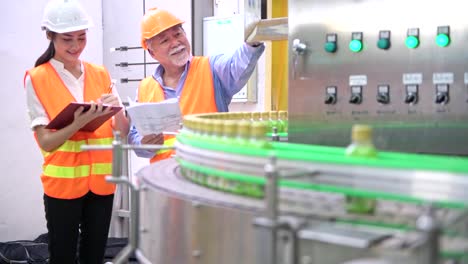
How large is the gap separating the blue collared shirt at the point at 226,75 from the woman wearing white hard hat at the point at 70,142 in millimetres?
191

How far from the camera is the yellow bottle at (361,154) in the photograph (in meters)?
0.83

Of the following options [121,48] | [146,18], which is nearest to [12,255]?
[121,48]

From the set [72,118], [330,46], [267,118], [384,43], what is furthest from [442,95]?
[72,118]

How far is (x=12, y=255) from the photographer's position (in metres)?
3.15

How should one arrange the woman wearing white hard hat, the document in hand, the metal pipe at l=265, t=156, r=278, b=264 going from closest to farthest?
the metal pipe at l=265, t=156, r=278, b=264, the document in hand, the woman wearing white hard hat

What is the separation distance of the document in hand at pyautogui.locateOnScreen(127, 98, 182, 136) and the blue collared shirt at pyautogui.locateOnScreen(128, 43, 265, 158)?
0.27 meters

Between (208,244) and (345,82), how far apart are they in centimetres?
73

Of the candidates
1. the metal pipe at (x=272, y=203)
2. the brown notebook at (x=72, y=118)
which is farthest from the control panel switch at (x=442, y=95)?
the brown notebook at (x=72, y=118)

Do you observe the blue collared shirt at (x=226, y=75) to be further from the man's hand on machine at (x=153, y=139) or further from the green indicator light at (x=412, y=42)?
the green indicator light at (x=412, y=42)

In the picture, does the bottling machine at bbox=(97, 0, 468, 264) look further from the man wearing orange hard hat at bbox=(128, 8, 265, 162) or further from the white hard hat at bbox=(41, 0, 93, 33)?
the white hard hat at bbox=(41, 0, 93, 33)

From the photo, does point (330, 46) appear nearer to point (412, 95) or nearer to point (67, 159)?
point (412, 95)

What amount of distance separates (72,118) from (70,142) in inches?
6.0

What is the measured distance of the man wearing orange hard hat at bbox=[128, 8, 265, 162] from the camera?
2227mm

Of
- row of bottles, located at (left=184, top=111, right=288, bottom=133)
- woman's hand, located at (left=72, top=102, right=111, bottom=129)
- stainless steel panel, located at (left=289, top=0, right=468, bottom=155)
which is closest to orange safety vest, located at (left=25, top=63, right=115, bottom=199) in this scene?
woman's hand, located at (left=72, top=102, right=111, bottom=129)
